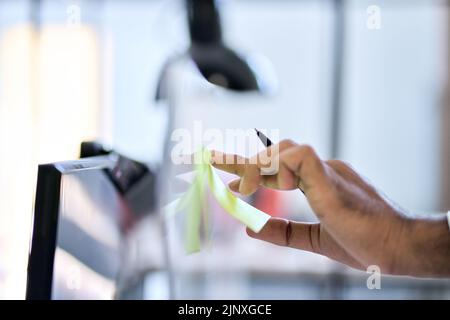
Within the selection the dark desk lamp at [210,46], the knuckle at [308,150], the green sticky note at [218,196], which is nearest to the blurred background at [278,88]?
the dark desk lamp at [210,46]

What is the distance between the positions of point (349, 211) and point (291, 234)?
0.10 meters

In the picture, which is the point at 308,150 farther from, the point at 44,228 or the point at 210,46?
the point at 210,46

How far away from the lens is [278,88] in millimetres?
2594

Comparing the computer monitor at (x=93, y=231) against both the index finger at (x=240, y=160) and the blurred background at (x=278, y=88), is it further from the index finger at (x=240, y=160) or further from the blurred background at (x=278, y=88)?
the blurred background at (x=278, y=88)

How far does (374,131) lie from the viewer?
8.62 ft

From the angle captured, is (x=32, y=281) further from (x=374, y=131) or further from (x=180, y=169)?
(x=374, y=131)

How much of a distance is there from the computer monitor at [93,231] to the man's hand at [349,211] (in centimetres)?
15

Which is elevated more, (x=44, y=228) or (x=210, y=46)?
(x=210, y=46)

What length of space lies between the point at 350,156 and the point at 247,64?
1369mm

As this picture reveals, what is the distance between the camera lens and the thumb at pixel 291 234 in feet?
A: 1.78

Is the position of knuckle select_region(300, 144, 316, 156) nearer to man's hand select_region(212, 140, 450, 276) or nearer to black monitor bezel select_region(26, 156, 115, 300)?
man's hand select_region(212, 140, 450, 276)

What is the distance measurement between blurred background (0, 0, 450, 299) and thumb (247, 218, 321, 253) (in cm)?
180

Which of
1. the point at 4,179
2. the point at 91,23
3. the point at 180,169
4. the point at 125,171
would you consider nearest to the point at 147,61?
the point at 91,23

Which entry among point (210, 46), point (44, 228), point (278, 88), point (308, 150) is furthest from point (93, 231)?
point (278, 88)
